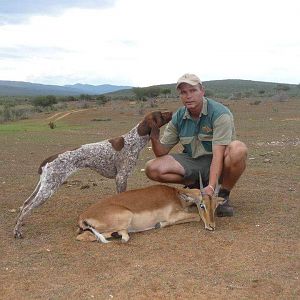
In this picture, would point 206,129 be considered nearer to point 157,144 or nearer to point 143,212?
point 157,144

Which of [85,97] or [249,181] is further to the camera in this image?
[85,97]

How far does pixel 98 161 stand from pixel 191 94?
159 centimetres

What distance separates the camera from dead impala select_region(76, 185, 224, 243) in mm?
6785

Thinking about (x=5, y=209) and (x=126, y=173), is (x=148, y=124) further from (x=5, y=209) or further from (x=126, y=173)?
(x=5, y=209)

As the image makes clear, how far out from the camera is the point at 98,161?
7535mm

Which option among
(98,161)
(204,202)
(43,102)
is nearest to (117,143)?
(98,161)

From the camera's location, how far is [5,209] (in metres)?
8.55

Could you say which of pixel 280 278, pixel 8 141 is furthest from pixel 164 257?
pixel 8 141

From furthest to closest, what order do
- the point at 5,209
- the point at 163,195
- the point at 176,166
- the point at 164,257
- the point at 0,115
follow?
the point at 0,115
the point at 5,209
the point at 176,166
the point at 163,195
the point at 164,257

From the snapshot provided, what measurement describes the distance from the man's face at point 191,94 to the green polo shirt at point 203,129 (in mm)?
196

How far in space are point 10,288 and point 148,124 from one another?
331 cm

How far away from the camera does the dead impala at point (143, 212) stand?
679 cm

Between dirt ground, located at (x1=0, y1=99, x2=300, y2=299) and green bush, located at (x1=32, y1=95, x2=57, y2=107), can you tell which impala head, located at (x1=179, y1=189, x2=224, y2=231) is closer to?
dirt ground, located at (x1=0, y1=99, x2=300, y2=299)

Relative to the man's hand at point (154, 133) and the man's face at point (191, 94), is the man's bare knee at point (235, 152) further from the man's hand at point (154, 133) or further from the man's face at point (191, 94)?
the man's hand at point (154, 133)
